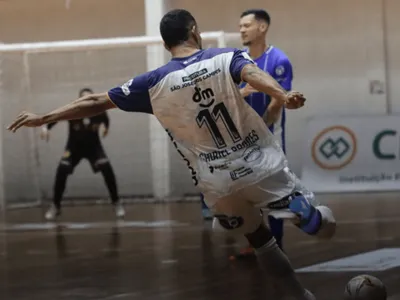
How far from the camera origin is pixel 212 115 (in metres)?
4.40

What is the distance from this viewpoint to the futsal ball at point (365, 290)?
4.01 metres

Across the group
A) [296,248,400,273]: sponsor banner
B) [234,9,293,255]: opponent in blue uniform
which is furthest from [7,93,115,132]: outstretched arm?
[296,248,400,273]: sponsor banner

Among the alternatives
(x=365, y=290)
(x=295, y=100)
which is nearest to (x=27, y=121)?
(x=295, y=100)

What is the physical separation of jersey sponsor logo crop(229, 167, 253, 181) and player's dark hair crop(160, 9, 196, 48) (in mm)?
740

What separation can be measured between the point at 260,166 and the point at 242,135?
185 mm

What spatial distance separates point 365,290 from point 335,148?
1093 cm

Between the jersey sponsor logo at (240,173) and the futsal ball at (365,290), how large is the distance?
2.56 feet

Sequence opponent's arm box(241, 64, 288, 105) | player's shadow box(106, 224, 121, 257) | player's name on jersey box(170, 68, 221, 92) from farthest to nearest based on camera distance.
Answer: player's shadow box(106, 224, 121, 257) → player's name on jersey box(170, 68, 221, 92) → opponent's arm box(241, 64, 288, 105)

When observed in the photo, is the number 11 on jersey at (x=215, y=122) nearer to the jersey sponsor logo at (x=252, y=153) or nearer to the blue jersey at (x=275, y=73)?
the jersey sponsor logo at (x=252, y=153)

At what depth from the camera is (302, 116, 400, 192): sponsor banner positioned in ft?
47.9

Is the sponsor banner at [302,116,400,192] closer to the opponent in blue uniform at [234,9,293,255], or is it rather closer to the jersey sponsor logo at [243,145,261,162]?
the opponent in blue uniform at [234,9,293,255]

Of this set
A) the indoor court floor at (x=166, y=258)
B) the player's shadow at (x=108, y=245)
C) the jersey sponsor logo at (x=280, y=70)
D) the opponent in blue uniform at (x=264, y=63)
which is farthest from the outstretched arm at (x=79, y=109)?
the player's shadow at (x=108, y=245)

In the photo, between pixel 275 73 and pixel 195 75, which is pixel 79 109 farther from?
pixel 275 73

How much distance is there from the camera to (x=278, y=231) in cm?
662
